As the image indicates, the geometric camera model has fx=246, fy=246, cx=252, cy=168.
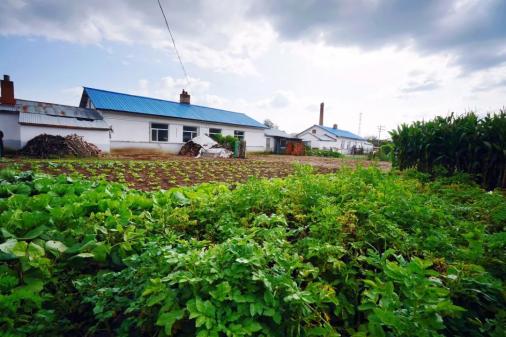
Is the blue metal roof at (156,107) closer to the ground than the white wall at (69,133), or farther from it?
farther from it

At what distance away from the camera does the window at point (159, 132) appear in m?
20.0

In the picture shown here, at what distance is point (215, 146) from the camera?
61.4ft

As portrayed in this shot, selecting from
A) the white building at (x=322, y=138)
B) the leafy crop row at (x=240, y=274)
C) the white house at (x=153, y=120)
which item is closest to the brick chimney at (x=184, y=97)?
the white house at (x=153, y=120)

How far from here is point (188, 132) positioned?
22.2 m

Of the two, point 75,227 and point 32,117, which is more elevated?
point 32,117

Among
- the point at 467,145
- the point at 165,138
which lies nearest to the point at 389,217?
the point at 467,145

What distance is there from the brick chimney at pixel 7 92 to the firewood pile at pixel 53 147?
529cm

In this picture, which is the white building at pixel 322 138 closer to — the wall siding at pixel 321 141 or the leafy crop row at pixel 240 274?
the wall siding at pixel 321 141

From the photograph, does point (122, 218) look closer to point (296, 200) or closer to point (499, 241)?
point (296, 200)

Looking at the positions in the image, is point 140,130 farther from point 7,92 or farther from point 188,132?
point 7,92

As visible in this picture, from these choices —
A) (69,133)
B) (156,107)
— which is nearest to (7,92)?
(69,133)

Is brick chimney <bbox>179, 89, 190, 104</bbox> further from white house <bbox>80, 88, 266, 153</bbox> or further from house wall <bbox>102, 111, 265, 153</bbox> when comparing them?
house wall <bbox>102, 111, 265, 153</bbox>

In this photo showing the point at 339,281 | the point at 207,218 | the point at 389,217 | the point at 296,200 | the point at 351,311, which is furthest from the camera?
the point at 296,200

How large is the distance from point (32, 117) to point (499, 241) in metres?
19.4
